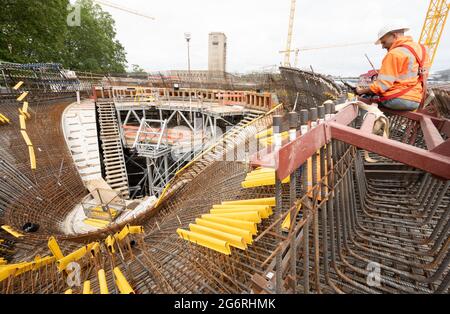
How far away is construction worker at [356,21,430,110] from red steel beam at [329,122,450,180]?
168cm

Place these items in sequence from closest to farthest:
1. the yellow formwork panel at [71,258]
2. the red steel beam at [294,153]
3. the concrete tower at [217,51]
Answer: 1. the red steel beam at [294,153]
2. the yellow formwork panel at [71,258]
3. the concrete tower at [217,51]

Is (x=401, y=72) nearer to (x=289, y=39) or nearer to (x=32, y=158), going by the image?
(x=32, y=158)

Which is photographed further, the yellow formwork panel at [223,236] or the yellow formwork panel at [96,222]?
the yellow formwork panel at [96,222]

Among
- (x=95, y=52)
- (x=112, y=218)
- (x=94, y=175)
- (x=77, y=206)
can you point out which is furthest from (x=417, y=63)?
(x=95, y=52)

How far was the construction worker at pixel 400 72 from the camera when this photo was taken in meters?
3.28

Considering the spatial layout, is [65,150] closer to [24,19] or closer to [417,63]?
[417,63]

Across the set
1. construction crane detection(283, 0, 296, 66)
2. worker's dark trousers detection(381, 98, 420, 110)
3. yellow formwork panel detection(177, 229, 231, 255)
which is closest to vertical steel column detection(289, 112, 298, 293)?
yellow formwork panel detection(177, 229, 231, 255)

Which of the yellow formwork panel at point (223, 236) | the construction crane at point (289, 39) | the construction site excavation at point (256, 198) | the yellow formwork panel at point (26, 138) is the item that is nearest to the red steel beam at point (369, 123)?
the construction site excavation at point (256, 198)

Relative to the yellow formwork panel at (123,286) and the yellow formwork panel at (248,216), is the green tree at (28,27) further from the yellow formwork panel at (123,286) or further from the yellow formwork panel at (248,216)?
the yellow formwork panel at (248,216)

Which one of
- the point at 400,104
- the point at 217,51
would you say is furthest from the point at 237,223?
the point at 217,51

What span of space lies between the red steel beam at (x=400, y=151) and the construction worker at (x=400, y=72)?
1.68 m

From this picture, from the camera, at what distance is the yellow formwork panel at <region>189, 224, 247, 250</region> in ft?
11.2

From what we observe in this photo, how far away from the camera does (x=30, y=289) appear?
15.3 feet
